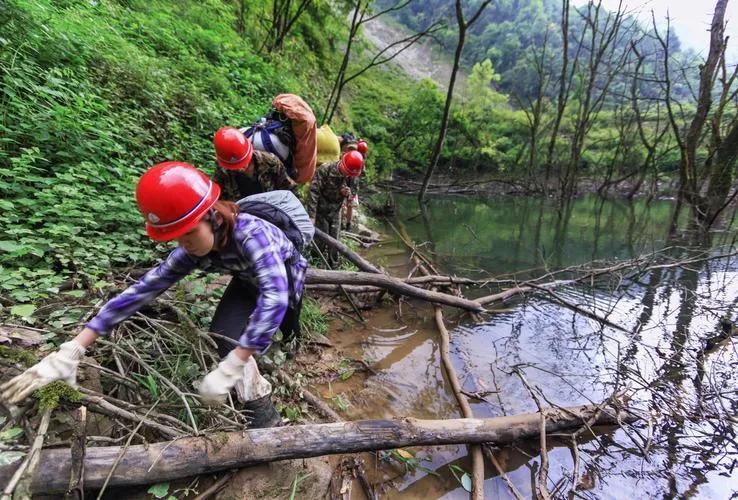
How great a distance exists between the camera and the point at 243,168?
3545 millimetres

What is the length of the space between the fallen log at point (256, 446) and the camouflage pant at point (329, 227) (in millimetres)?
3295

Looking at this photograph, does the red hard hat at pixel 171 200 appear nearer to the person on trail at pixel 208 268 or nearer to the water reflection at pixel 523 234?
the person on trail at pixel 208 268

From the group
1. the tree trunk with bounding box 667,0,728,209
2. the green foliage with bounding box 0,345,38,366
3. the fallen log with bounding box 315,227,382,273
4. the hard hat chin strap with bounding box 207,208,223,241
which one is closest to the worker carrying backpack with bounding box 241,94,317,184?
the fallen log with bounding box 315,227,382,273

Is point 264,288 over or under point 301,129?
under

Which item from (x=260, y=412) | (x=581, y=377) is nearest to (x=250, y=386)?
(x=260, y=412)

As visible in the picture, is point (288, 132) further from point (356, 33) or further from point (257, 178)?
point (356, 33)

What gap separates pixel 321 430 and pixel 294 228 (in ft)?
4.03

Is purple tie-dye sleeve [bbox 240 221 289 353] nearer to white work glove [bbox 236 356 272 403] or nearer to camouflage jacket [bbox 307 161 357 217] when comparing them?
white work glove [bbox 236 356 272 403]

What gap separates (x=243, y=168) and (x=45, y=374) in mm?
2444

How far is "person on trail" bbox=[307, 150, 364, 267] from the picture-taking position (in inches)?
193

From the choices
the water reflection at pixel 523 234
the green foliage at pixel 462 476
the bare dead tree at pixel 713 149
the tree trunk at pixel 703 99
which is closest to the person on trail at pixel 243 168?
the green foliage at pixel 462 476

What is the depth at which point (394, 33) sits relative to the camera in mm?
58656

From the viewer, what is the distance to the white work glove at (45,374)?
60.1 inches

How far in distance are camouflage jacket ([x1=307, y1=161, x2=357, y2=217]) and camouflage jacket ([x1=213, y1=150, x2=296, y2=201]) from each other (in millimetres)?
1108
